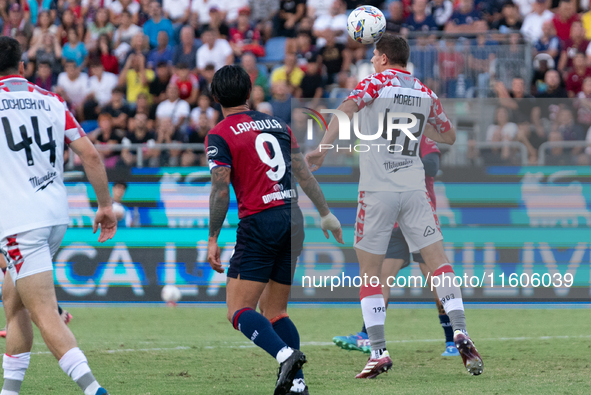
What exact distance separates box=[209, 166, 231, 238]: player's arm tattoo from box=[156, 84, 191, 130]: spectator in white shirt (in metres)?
8.99

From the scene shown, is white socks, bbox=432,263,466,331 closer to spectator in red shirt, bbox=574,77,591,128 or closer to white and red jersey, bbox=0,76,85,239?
white and red jersey, bbox=0,76,85,239

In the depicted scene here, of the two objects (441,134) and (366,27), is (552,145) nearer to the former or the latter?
(366,27)

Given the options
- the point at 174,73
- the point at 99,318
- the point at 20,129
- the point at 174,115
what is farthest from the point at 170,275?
the point at 20,129

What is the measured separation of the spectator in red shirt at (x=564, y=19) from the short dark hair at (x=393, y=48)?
9280 mm

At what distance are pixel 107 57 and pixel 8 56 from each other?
11.5 metres

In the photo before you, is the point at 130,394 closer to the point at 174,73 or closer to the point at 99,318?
the point at 99,318

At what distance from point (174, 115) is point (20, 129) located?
9645mm

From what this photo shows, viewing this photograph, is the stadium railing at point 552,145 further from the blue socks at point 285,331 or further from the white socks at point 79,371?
the white socks at point 79,371

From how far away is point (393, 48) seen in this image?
19.7ft

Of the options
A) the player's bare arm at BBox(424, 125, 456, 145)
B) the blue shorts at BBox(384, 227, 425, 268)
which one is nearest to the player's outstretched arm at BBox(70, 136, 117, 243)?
the player's bare arm at BBox(424, 125, 456, 145)

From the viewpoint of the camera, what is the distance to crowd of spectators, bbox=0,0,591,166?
12898 mm

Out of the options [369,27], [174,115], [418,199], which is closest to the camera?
[418,199]

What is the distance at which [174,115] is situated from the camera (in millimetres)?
14047

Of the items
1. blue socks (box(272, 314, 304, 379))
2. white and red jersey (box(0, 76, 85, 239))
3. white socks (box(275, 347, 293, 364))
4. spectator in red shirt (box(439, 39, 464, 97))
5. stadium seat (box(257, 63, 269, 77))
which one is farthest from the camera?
stadium seat (box(257, 63, 269, 77))
